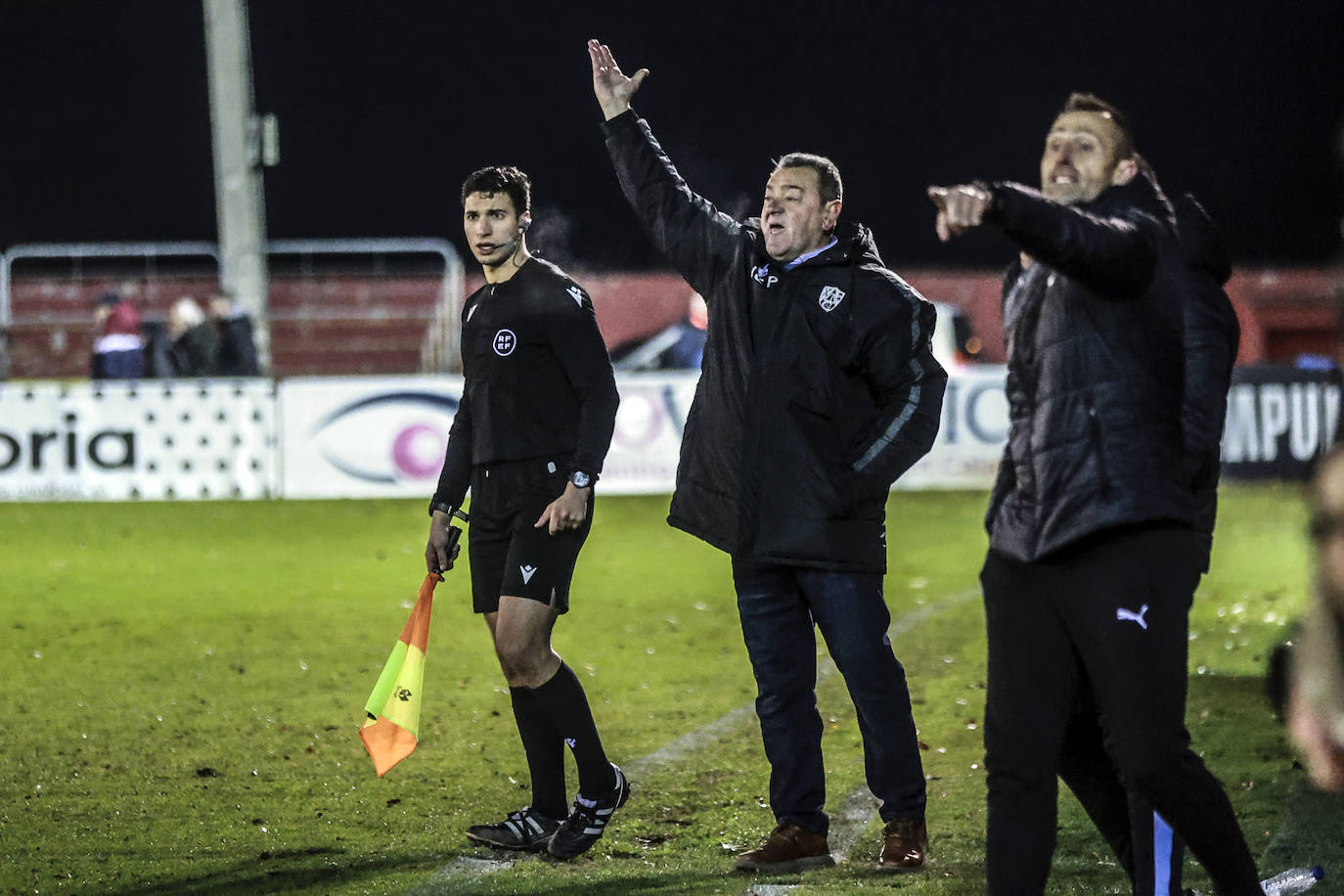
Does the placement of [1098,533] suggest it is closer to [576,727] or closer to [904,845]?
[904,845]

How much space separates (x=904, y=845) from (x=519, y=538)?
1.36m

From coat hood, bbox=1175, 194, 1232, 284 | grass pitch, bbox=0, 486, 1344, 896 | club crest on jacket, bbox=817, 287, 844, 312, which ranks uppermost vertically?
coat hood, bbox=1175, 194, 1232, 284

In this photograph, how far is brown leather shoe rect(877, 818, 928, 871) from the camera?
478cm

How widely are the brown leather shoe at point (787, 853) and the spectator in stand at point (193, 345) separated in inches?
516

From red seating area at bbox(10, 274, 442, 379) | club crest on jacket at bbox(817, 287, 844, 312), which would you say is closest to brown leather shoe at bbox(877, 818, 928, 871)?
club crest on jacket at bbox(817, 287, 844, 312)

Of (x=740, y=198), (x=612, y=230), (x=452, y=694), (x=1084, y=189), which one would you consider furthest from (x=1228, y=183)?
(x=1084, y=189)

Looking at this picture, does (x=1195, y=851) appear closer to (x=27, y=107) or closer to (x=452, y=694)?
(x=452, y=694)

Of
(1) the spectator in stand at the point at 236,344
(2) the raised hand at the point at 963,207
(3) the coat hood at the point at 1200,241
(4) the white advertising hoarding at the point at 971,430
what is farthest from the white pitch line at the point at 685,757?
(1) the spectator in stand at the point at 236,344

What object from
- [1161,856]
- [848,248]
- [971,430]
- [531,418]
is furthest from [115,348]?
[1161,856]

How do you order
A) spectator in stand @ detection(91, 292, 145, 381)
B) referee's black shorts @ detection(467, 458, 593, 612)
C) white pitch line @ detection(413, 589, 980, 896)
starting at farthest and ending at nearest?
spectator in stand @ detection(91, 292, 145, 381), referee's black shorts @ detection(467, 458, 593, 612), white pitch line @ detection(413, 589, 980, 896)

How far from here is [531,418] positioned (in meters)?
5.07

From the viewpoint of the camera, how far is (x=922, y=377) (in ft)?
16.1

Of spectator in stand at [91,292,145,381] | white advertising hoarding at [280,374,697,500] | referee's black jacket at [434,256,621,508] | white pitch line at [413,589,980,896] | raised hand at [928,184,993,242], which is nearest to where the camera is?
raised hand at [928,184,993,242]

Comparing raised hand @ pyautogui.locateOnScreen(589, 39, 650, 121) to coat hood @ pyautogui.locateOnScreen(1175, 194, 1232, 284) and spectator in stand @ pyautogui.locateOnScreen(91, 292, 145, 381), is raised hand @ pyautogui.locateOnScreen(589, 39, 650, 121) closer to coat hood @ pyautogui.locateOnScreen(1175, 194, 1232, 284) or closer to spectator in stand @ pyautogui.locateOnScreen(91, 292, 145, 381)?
coat hood @ pyautogui.locateOnScreen(1175, 194, 1232, 284)
